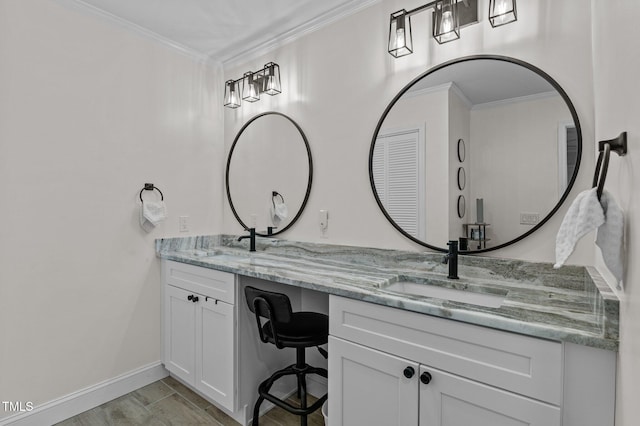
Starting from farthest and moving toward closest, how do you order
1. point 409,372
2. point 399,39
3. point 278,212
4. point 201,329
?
point 278,212, point 201,329, point 399,39, point 409,372

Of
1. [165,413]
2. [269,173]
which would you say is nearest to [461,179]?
[269,173]

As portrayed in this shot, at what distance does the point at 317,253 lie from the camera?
2260 millimetres

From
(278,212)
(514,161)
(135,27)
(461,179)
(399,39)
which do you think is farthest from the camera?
(278,212)

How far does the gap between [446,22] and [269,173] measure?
4.92 feet

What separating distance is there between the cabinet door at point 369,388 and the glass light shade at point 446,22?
1.49 metres

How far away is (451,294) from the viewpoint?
5.01ft

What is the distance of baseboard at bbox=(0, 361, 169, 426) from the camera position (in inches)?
74.9

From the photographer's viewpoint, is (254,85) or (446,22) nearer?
(446,22)

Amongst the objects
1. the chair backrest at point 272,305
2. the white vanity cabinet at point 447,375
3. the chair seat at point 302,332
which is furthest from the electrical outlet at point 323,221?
the white vanity cabinet at point 447,375

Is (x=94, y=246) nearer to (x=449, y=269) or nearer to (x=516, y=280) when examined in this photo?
(x=449, y=269)

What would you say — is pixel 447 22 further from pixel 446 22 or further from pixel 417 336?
pixel 417 336

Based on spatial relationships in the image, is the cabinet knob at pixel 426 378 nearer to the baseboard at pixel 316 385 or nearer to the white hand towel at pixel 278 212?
the baseboard at pixel 316 385

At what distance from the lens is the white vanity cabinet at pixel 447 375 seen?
95 centimetres

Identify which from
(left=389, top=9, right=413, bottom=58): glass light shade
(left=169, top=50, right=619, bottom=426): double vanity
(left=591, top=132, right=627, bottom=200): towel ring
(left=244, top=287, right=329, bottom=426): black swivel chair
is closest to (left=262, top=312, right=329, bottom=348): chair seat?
(left=244, top=287, right=329, bottom=426): black swivel chair
